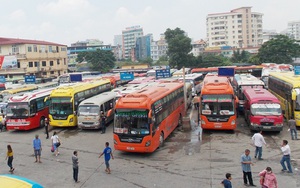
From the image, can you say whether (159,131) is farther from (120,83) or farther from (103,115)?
(120,83)

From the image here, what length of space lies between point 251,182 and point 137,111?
616cm

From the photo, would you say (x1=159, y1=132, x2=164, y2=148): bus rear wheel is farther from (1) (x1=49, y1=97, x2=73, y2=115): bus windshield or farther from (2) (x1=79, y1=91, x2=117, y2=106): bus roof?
(1) (x1=49, y1=97, x2=73, y2=115): bus windshield

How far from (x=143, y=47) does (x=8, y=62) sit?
102 metres

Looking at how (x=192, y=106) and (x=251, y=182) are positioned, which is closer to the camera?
(x=251, y=182)

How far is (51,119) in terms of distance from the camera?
74.0ft

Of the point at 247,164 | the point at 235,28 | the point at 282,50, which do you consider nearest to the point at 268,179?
the point at 247,164

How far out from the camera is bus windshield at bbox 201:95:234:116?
19125mm

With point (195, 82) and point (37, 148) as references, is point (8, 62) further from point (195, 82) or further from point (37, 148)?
point (37, 148)

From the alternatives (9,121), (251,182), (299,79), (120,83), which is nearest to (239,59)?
(120,83)

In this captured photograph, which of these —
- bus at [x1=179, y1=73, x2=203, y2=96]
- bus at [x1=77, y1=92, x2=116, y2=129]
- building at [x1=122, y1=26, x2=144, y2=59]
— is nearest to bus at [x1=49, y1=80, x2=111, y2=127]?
bus at [x1=77, y1=92, x2=116, y2=129]

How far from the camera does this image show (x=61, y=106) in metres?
22.4

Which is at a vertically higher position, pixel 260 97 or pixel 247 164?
pixel 260 97

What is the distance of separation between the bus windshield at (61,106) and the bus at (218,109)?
9087mm

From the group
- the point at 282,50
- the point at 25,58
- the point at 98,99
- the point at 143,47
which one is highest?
the point at 143,47
